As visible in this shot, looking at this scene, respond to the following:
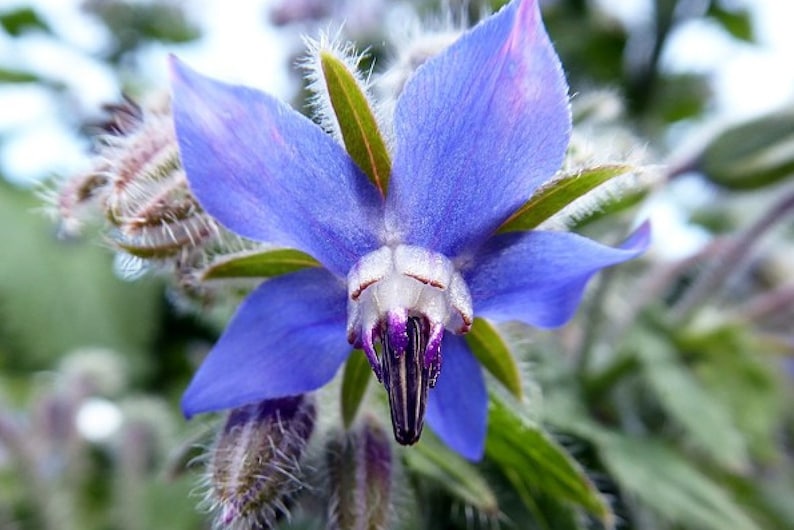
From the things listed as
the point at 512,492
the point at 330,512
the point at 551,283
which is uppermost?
the point at 551,283

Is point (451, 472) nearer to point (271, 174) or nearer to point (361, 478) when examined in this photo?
point (361, 478)

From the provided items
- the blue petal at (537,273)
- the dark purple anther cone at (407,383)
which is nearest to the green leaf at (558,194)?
the blue petal at (537,273)

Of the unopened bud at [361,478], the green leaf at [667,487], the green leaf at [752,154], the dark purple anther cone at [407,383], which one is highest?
the dark purple anther cone at [407,383]

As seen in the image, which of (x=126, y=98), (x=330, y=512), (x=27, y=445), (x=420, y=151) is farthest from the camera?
(x=27, y=445)

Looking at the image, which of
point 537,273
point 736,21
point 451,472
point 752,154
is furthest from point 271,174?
point 736,21

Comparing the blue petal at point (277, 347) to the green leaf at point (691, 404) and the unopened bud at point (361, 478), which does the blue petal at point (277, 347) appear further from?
the green leaf at point (691, 404)

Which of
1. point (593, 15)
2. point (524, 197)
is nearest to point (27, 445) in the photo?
point (524, 197)

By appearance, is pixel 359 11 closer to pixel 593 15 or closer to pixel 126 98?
pixel 593 15
